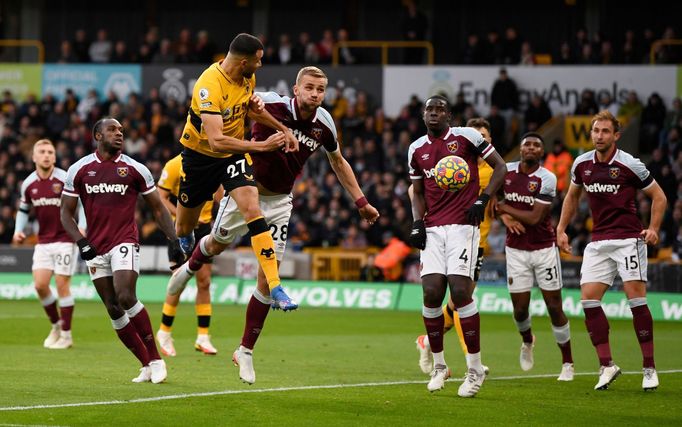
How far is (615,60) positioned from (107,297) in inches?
945

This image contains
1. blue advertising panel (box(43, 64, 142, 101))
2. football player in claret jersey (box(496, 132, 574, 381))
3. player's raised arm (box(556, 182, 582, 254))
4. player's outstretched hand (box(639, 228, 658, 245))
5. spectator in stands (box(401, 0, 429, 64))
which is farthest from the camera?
blue advertising panel (box(43, 64, 142, 101))

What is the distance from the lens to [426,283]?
38.0ft

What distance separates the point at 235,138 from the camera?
36.7ft

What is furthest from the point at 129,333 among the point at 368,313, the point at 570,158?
the point at 570,158

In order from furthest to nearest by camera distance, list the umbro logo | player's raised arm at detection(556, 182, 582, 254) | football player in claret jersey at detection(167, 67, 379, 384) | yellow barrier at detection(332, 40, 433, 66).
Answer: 1. yellow barrier at detection(332, 40, 433, 66)
2. player's raised arm at detection(556, 182, 582, 254)
3. football player in claret jersey at detection(167, 67, 379, 384)
4. the umbro logo

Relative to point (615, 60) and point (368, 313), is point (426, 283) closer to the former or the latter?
point (368, 313)

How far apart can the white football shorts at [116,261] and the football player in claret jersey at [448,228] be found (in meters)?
2.89

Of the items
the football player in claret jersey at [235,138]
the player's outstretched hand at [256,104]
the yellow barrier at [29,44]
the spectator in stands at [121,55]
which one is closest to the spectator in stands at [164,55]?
the spectator in stands at [121,55]

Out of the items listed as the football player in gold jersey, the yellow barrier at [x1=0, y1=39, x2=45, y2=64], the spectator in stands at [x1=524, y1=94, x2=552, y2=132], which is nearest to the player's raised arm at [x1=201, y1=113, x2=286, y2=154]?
the football player in gold jersey

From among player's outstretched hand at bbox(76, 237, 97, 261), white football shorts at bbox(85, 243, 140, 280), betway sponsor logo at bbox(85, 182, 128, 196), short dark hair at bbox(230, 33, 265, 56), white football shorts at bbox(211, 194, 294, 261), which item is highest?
short dark hair at bbox(230, 33, 265, 56)

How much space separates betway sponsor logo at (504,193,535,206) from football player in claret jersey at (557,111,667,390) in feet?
3.47

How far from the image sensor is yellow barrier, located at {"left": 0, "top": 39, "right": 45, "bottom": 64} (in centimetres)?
3581

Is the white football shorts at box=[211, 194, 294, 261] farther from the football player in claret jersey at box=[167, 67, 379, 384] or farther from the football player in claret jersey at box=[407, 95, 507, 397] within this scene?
the football player in claret jersey at box=[407, 95, 507, 397]

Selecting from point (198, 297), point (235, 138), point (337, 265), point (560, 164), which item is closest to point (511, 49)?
point (560, 164)
